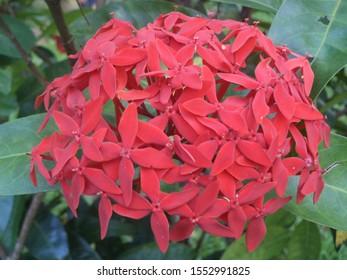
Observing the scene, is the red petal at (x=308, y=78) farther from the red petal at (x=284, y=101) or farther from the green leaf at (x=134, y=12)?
the green leaf at (x=134, y=12)

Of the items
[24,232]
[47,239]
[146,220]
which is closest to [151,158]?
[24,232]

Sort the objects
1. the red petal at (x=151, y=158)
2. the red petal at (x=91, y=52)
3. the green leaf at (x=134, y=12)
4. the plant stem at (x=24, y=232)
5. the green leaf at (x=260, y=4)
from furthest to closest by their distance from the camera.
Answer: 1. the plant stem at (x=24, y=232)
2. the green leaf at (x=134, y=12)
3. the green leaf at (x=260, y=4)
4. the red petal at (x=91, y=52)
5. the red petal at (x=151, y=158)

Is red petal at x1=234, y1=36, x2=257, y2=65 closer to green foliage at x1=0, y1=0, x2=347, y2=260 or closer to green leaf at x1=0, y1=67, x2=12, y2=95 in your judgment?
green foliage at x1=0, y1=0, x2=347, y2=260

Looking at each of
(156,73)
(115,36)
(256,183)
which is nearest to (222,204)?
(256,183)

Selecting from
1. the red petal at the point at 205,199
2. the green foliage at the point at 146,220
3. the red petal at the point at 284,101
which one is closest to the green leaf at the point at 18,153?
the green foliage at the point at 146,220

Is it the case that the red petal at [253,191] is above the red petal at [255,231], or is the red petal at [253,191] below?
above

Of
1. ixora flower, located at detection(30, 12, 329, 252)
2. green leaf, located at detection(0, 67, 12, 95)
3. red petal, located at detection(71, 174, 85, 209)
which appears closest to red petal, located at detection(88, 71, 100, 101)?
ixora flower, located at detection(30, 12, 329, 252)

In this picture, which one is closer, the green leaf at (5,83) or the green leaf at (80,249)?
the green leaf at (5,83)

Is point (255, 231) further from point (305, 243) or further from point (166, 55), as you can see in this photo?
point (305, 243)
